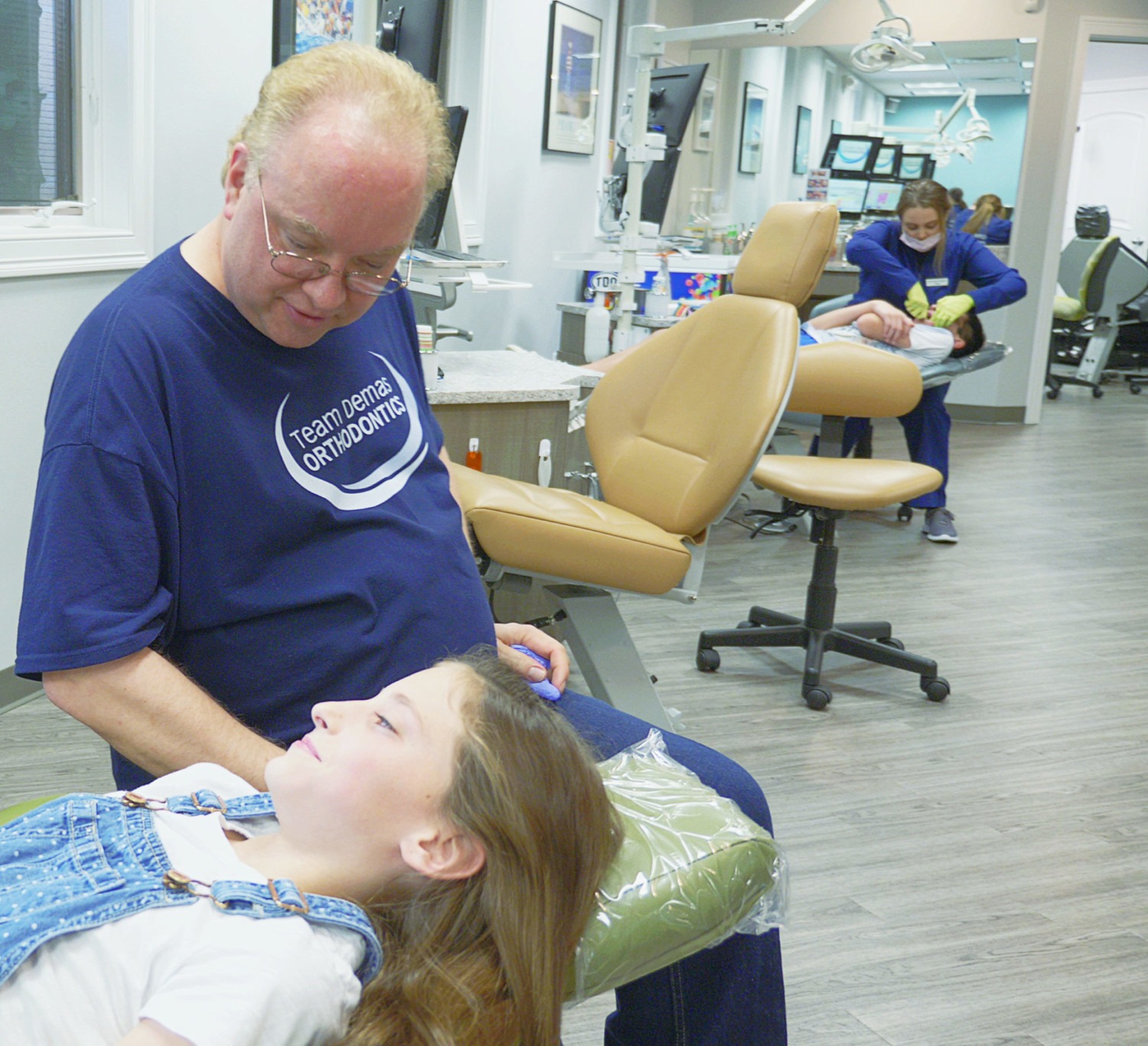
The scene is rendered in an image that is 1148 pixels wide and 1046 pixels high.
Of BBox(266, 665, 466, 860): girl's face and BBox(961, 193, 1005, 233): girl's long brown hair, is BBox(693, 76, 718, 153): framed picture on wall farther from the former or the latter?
BBox(266, 665, 466, 860): girl's face

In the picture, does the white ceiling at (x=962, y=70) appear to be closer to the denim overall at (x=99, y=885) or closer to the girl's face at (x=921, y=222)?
the girl's face at (x=921, y=222)

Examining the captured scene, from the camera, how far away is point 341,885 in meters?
0.97

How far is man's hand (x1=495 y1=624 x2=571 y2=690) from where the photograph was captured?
4.58 ft

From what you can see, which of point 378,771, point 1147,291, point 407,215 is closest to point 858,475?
point 407,215

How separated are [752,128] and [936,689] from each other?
5.13 m

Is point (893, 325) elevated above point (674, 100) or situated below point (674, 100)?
below

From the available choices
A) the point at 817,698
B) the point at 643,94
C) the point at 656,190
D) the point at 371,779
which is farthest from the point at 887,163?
the point at 371,779

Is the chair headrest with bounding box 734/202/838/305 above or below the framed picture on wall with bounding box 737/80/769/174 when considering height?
below

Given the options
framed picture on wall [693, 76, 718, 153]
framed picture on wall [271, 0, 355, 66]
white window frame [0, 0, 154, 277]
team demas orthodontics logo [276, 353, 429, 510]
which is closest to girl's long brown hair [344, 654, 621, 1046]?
team demas orthodontics logo [276, 353, 429, 510]

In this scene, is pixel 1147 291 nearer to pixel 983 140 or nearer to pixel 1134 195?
pixel 983 140

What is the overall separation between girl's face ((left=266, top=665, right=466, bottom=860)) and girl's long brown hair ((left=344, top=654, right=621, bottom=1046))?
0.9 inches

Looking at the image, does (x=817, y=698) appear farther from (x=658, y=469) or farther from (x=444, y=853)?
(x=444, y=853)

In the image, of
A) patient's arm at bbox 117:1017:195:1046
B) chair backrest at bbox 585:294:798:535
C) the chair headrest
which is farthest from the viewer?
the chair headrest

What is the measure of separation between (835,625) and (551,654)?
6.12 ft
